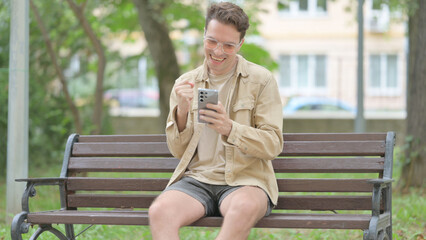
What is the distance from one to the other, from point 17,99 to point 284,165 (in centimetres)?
261

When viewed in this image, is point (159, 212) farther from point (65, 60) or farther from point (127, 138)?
point (65, 60)

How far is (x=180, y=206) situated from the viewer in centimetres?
402

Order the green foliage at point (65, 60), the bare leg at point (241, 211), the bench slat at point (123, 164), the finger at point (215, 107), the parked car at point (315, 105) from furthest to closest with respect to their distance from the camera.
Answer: the parked car at point (315, 105)
the green foliage at point (65, 60)
the bench slat at point (123, 164)
the finger at point (215, 107)
the bare leg at point (241, 211)

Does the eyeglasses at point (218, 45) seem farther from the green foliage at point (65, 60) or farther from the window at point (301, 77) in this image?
the window at point (301, 77)

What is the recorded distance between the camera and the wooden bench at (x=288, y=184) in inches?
161

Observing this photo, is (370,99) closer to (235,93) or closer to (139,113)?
(139,113)

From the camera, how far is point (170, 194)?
4.12 m

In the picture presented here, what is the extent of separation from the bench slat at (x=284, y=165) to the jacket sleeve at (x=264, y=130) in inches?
19.7

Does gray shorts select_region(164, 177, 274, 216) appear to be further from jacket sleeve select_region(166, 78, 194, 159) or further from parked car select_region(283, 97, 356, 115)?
parked car select_region(283, 97, 356, 115)

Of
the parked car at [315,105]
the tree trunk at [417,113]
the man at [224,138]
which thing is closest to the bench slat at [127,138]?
the man at [224,138]

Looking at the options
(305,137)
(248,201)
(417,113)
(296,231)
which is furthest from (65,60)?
(248,201)

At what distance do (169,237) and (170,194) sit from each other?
342 millimetres

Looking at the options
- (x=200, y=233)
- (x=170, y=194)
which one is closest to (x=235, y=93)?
(x=170, y=194)

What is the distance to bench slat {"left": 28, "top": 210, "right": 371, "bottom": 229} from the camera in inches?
157
